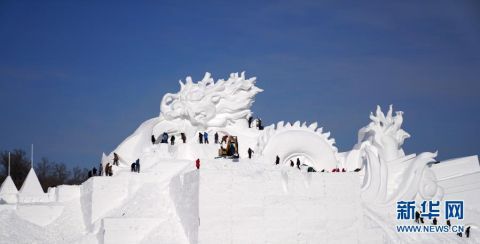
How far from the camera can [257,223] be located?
33.5m

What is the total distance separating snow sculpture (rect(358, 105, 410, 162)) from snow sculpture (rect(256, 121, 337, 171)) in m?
2.71

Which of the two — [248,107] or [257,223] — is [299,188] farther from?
[248,107]

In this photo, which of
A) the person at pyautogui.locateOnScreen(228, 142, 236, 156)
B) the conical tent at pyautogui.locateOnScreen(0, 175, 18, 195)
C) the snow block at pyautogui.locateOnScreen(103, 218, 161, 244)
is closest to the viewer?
the person at pyautogui.locateOnScreen(228, 142, 236, 156)

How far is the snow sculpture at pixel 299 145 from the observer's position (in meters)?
40.8

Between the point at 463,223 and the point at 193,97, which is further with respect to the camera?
the point at 193,97

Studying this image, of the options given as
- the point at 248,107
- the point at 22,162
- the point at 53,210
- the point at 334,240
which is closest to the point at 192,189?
the point at 334,240

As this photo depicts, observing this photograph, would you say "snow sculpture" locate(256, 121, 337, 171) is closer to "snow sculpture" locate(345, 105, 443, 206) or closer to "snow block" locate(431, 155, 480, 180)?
"snow sculpture" locate(345, 105, 443, 206)

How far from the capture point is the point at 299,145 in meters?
41.3

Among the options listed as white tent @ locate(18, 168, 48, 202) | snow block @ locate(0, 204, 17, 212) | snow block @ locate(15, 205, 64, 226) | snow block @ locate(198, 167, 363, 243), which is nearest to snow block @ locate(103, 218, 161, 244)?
snow block @ locate(198, 167, 363, 243)

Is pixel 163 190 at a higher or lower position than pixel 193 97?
lower

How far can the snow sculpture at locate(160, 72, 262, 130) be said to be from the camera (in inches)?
1704

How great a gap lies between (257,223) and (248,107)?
11.7 metres

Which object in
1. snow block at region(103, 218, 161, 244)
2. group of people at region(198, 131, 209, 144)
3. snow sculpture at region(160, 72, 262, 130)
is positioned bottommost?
snow block at region(103, 218, 161, 244)

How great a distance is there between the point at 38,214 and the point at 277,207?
1076 centimetres
